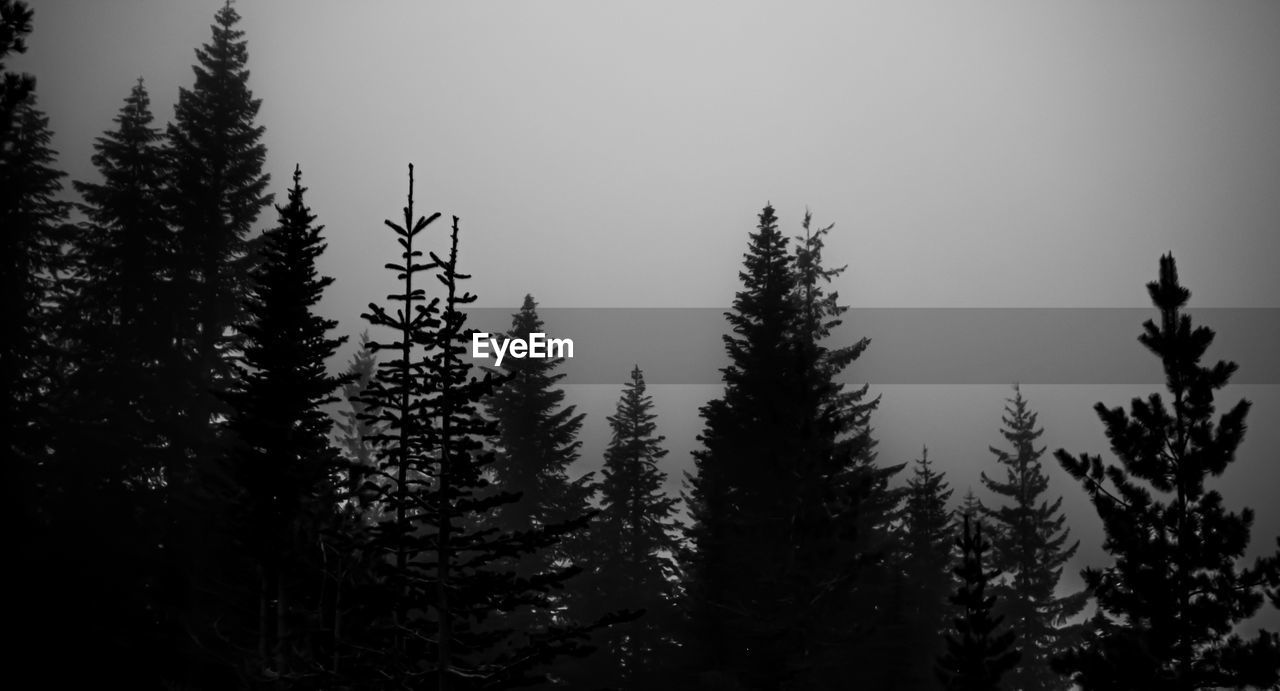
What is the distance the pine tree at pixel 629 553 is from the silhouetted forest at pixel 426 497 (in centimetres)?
13

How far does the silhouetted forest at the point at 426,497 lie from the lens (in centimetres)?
1100

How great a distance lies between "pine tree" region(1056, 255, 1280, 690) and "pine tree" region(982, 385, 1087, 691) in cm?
2396

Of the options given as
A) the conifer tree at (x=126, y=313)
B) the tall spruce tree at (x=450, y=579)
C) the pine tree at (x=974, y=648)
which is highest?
the conifer tree at (x=126, y=313)

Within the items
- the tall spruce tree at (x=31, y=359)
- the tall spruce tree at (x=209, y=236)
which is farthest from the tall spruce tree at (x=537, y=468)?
the tall spruce tree at (x=31, y=359)

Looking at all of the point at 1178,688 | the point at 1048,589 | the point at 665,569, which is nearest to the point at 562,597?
the point at 665,569

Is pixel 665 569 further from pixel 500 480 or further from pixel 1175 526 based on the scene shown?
pixel 1175 526

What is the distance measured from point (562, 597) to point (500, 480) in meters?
5.71

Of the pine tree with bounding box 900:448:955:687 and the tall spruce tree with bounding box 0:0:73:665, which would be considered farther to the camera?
the pine tree with bounding box 900:448:955:687

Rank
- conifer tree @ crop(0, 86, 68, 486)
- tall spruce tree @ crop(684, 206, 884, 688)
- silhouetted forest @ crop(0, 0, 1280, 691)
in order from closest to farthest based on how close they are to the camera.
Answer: silhouetted forest @ crop(0, 0, 1280, 691), tall spruce tree @ crop(684, 206, 884, 688), conifer tree @ crop(0, 86, 68, 486)

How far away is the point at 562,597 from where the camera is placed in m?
32.7

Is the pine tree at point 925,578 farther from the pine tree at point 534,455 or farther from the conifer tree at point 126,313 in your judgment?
the conifer tree at point 126,313

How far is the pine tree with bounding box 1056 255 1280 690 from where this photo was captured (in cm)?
1559

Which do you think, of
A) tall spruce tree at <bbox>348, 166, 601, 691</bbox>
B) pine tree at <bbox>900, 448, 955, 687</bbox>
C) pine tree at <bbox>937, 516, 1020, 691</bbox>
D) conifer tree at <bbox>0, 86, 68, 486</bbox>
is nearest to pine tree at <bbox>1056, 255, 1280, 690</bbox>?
pine tree at <bbox>937, 516, 1020, 691</bbox>

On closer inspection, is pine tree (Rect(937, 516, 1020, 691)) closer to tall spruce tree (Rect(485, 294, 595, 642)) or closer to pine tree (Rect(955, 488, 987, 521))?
tall spruce tree (Rect(485, 294, 595, 642))
